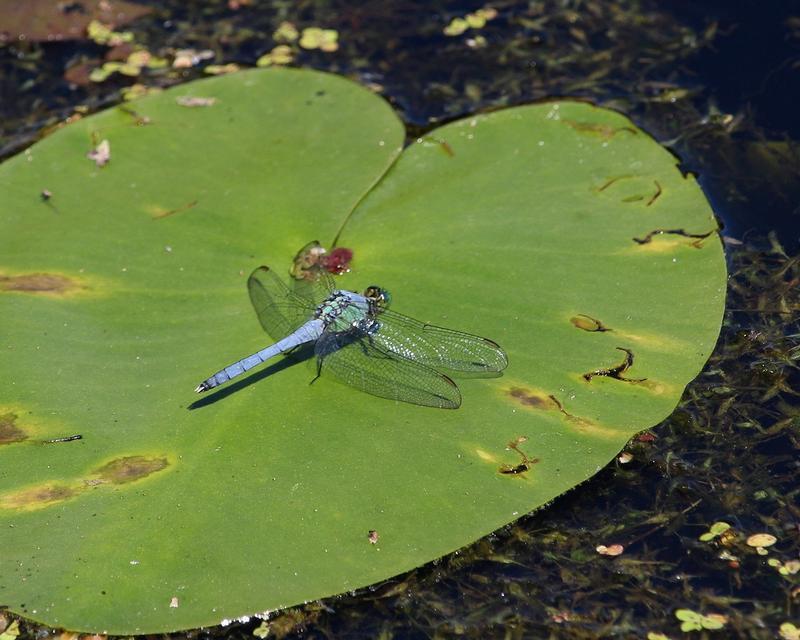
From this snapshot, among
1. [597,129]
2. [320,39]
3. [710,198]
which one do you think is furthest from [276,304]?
[320,39]

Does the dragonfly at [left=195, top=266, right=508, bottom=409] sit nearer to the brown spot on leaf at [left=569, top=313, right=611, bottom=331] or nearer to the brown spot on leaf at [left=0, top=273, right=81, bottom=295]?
the brown spot on leaf at [left=569, top=313, right=611, bottom=331]

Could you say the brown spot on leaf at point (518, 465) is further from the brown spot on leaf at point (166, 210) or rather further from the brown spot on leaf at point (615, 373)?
the brown spot on leaf at point (166, 210)

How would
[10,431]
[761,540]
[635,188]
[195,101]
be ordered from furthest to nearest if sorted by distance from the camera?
[195,101]
[635,188]
[10,431]
[761,540]

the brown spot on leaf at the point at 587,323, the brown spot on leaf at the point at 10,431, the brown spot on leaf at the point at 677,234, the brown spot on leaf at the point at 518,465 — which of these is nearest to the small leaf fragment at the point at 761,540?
the brown spot on leaf at the point at 518,465

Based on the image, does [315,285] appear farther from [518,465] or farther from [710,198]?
[710,198]

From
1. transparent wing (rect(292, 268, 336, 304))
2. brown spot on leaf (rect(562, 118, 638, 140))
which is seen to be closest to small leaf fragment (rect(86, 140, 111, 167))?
transparent wing (rect(292, 268, 336, 304))

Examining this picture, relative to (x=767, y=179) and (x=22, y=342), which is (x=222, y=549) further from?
(x=767, y=179)
